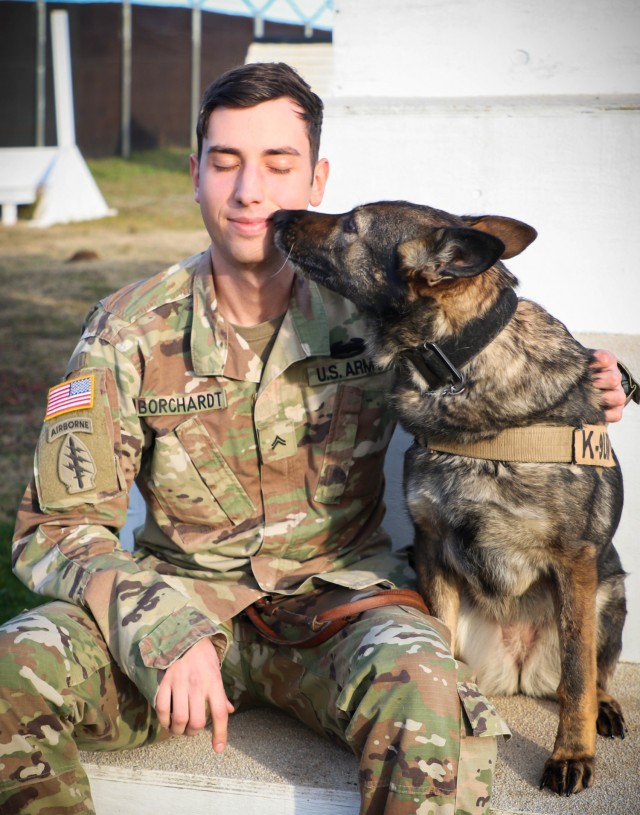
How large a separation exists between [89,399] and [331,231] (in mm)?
850

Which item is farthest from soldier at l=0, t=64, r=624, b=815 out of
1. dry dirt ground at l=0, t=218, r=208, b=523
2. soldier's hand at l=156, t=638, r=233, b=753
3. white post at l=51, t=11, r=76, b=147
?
white post at l=51, t=11, r=76, b=147

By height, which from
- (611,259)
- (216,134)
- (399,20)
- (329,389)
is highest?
(399,20)

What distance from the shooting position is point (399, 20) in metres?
3.54

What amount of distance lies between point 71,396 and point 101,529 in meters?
0.38

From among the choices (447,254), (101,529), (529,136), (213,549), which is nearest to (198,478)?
(213,549)

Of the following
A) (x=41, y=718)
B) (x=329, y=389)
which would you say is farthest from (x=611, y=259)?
(x=41, y=718)

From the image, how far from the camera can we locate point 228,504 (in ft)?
8.77

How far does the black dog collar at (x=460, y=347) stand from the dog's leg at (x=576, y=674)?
57 cm

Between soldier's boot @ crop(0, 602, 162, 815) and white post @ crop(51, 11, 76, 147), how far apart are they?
11.2 m

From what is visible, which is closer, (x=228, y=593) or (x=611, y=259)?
(x=228, y=593)

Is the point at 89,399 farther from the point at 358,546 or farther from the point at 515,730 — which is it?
the point at 515,730

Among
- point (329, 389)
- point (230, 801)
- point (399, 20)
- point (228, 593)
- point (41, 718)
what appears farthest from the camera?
point (399, 20)

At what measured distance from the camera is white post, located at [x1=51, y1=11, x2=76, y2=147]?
40.4 feet

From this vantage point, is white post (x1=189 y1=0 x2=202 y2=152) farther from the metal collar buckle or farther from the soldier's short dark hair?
the metal collar buckle
